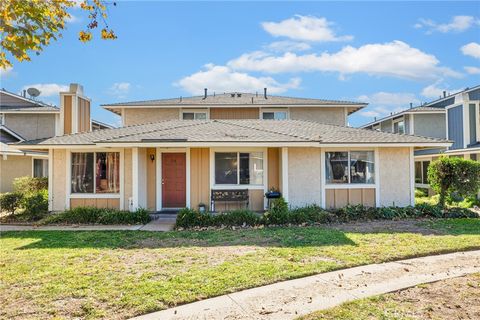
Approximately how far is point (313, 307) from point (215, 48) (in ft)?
44.5

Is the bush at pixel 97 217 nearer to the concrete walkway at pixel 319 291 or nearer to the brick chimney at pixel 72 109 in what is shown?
the brick chimney at pixel 72 109

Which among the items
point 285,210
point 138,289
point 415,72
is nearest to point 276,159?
point 285,210

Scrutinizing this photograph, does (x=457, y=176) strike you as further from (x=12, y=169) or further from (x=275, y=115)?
(x=12, y=169)

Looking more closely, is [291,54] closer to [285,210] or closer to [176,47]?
[176,47]

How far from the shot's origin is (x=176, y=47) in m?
13.7

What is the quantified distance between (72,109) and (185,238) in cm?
1014

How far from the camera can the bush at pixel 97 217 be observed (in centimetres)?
1149

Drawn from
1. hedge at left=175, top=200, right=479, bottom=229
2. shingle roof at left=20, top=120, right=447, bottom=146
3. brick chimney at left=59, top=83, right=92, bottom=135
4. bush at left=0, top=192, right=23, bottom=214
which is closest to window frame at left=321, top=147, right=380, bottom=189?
shingle roof at left=20, top=120, right=447, bottom=146

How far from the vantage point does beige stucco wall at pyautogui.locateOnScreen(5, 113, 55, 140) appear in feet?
81.6

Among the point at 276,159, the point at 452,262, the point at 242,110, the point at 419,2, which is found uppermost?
the point at 419,2

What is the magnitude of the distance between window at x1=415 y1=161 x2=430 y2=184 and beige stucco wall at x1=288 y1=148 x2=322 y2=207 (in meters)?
13.2

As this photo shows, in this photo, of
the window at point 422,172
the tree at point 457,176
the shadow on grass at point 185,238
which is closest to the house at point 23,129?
the shadow on grass at point 185,238

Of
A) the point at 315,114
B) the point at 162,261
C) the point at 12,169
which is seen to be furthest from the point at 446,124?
the point at 12,169

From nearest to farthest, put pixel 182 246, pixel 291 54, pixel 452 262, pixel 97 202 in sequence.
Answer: pixel 452 262, pixel 182 246, pixel 97 202, pixel 291 54
